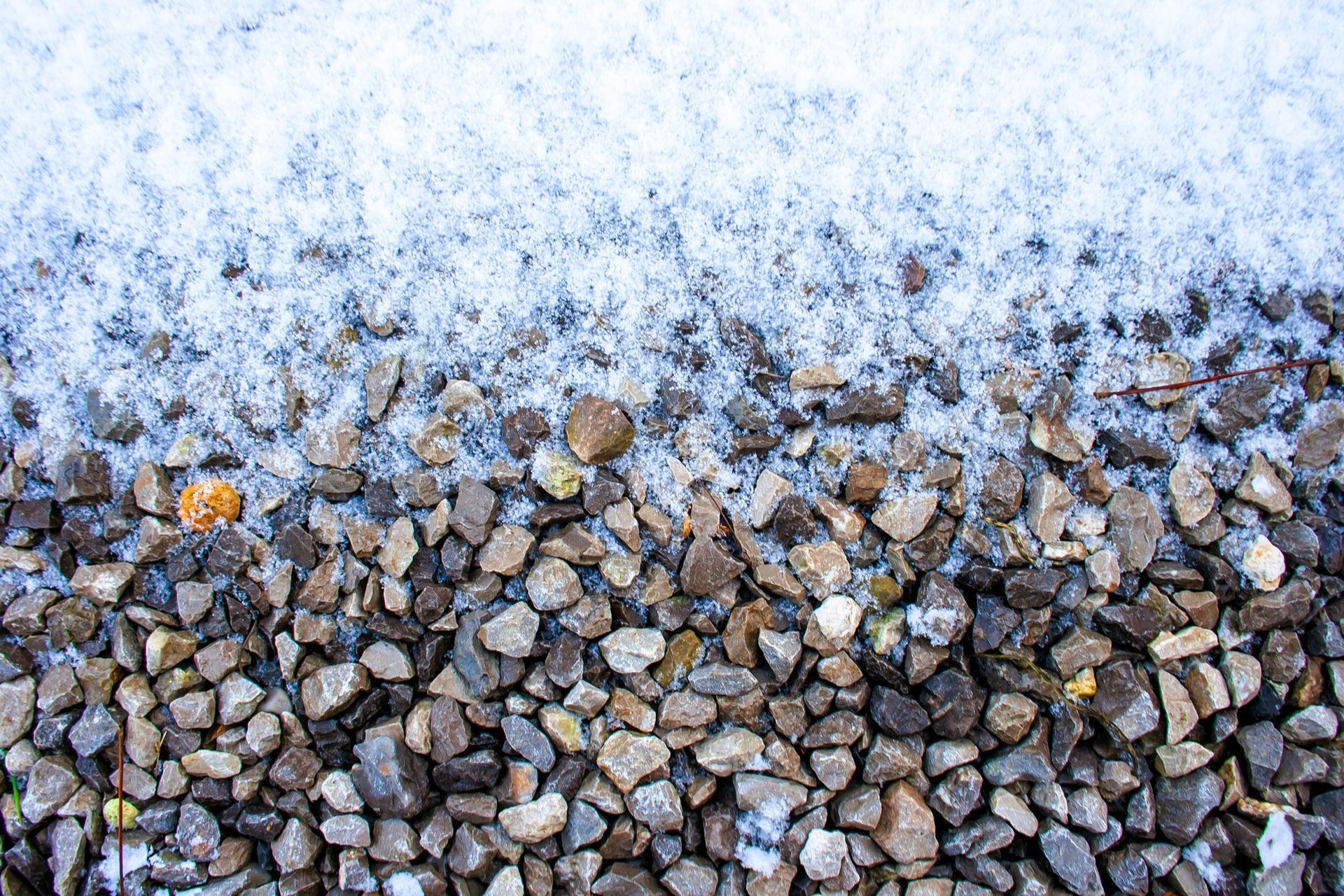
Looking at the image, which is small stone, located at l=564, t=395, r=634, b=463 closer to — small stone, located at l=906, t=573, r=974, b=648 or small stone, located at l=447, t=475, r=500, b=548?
small stone, located at l=447, t=475, r=500, b=548

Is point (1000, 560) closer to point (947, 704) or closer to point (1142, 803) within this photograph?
point (947, 704)

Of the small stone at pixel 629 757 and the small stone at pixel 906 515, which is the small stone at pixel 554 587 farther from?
the small stone at pixel 906 515

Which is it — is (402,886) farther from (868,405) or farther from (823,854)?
(868,405)

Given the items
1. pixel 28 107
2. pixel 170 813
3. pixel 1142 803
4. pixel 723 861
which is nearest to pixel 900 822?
pixel 723 861

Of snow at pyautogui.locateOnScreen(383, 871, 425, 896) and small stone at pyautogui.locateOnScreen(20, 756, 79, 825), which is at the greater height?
small stone at pyautogui.locateOnScreen(20, 756, 79, 825)

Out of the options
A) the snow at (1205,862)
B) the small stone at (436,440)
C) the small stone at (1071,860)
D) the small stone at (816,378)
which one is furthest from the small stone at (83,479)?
the snow at (1205,862)

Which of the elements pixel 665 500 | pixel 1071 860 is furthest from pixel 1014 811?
pixel 665 500

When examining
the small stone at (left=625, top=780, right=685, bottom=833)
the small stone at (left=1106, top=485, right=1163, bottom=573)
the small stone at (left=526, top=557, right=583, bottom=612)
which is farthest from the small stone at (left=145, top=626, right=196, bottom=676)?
the small stone at (left=1106, top=485, right=1163, bottom=573)
